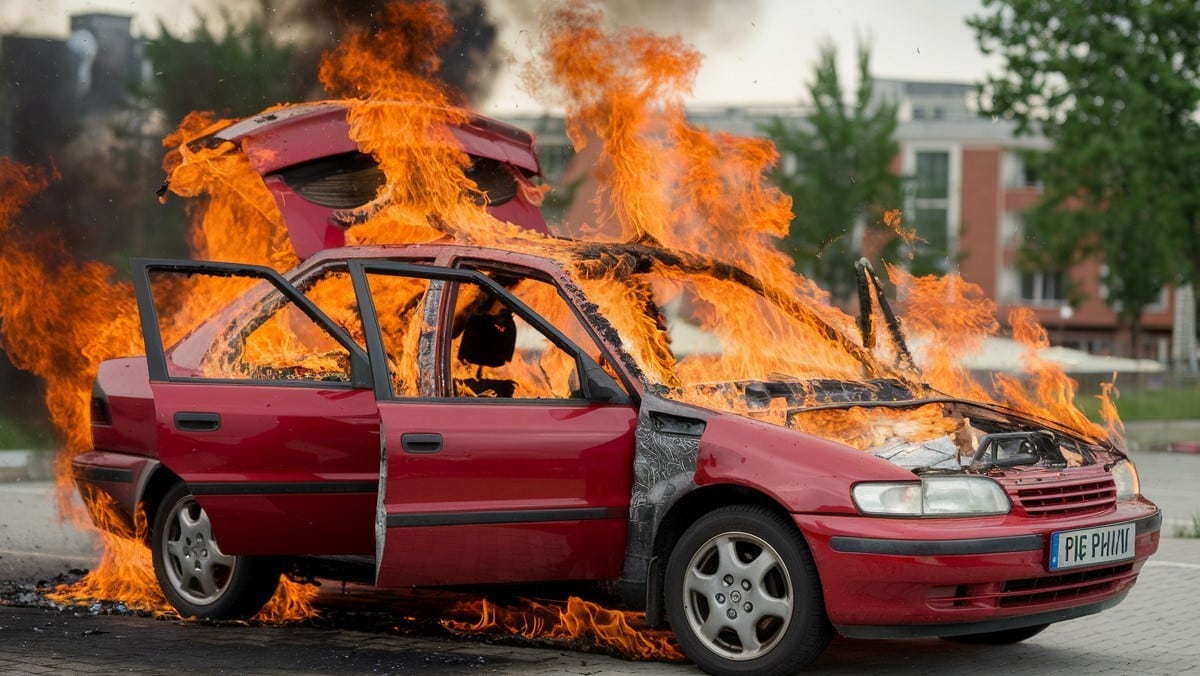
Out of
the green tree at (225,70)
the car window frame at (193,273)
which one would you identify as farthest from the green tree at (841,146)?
the car window frame at (193,273)

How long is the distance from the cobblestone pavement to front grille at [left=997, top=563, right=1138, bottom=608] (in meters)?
0.37

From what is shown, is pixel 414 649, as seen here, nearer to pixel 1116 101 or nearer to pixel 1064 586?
pixel 1064 586

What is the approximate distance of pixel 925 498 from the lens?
5578 mm

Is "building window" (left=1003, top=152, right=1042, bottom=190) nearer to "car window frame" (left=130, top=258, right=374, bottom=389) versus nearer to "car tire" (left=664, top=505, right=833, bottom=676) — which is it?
"car window frame" (left=130, top=258, right=374, bottom=389)

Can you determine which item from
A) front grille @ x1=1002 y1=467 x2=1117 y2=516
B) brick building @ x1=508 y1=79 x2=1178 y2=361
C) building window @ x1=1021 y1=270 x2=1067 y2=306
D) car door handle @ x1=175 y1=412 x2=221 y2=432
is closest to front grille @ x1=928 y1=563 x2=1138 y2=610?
front grille @ x1=1002 y1=467 x2=1117 y2=516

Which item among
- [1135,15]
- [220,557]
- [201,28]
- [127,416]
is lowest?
[220,557]

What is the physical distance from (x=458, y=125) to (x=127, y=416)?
7.85 ft

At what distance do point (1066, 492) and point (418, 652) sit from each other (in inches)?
103

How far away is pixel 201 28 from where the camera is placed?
14797 millimetres

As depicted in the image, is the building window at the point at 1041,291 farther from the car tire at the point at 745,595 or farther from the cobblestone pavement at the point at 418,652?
the car tire at the point at 745,595

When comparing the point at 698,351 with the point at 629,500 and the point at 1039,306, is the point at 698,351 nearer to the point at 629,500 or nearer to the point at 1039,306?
the point at 629,500

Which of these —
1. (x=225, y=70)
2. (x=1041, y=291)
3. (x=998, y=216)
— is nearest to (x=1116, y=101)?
(x=225, y=70)

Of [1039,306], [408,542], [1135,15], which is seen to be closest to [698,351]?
[408,542]

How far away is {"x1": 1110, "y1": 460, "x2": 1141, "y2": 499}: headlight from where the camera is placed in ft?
20.9
